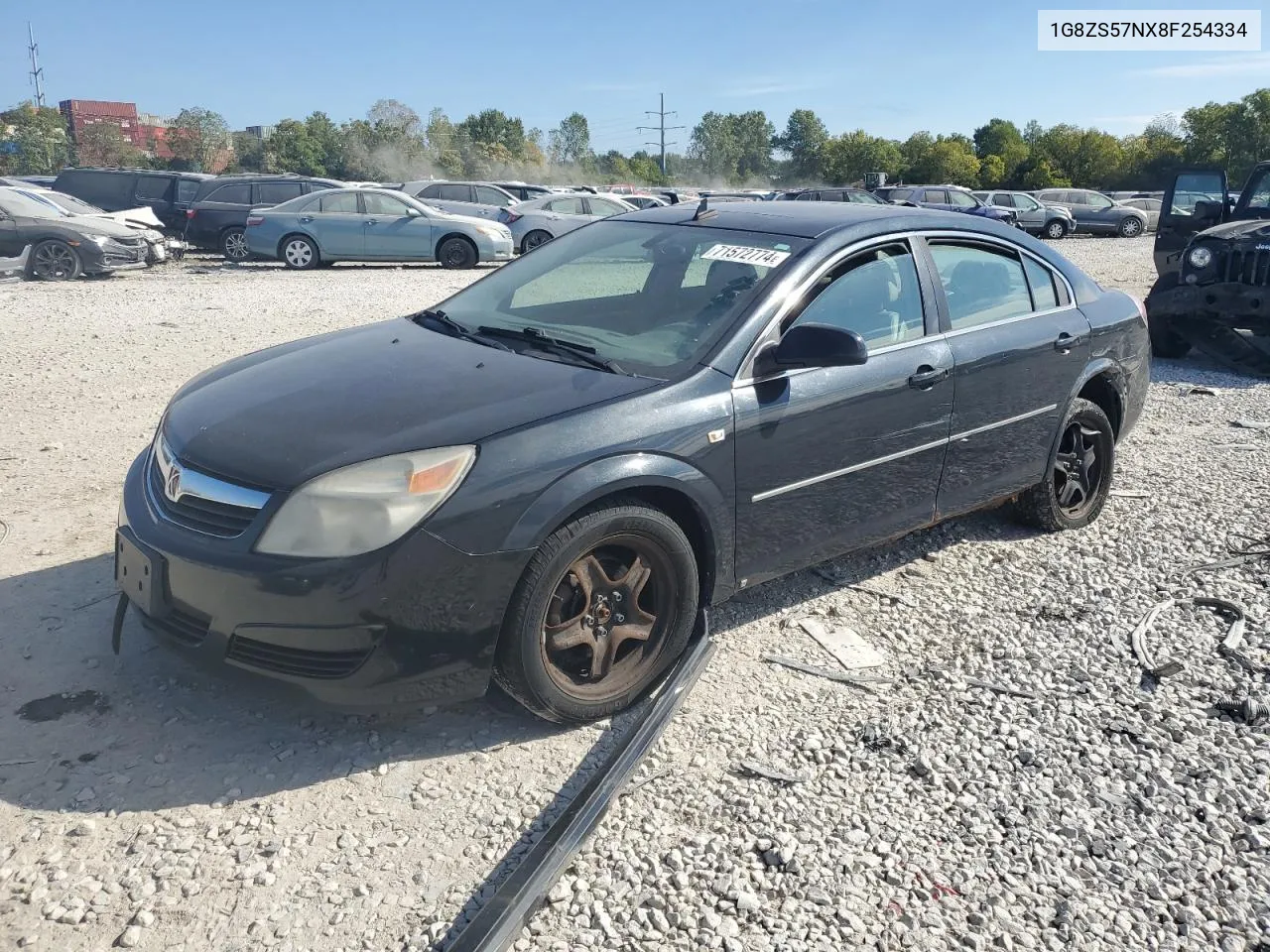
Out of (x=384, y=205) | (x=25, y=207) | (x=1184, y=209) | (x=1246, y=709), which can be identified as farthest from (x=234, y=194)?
(x=1246, y=709)

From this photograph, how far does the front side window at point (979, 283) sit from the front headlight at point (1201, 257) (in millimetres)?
5747

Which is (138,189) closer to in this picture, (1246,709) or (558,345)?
(558,345)

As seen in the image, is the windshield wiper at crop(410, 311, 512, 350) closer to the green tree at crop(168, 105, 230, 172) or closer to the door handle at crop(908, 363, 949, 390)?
the door handle at crop(908, 363, 949, 390)

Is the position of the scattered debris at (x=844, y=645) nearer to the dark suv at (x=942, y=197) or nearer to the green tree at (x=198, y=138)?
the dark suv at (x=942, y=197)

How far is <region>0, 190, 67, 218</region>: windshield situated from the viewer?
49.2 ft

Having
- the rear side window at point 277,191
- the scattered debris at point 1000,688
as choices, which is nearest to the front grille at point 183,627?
A: the scattered debris at point 1000,688

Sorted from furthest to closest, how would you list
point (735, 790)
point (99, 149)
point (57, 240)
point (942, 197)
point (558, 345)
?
point (99, 149) < point (942, 197) < point (57, 240) < point (558, 345) < point (735, 790)

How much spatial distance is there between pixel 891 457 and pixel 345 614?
7.42 feet

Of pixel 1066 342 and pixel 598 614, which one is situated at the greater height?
pixel 1066 342

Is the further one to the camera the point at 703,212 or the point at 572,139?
the point at 572,139

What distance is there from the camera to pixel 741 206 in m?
4.73

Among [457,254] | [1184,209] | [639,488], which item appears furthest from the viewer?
[457,254]

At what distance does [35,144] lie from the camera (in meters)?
58.9

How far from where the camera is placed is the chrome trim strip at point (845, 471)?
12.1ft
